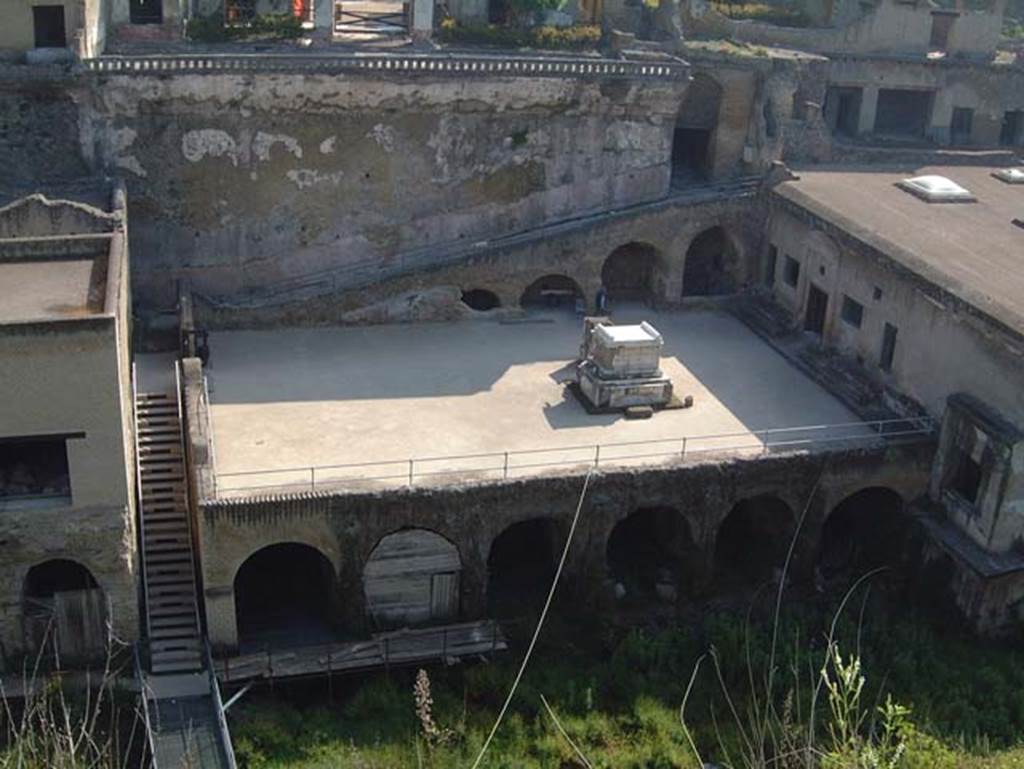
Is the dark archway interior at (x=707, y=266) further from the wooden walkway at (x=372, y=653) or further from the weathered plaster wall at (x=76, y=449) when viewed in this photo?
the weathered plaster wall at (x=76, y=449)

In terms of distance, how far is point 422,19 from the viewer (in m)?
43.3

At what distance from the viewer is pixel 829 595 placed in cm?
3134

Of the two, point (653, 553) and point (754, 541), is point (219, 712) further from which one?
point (754, 541)

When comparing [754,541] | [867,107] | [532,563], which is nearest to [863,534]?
[754,541]

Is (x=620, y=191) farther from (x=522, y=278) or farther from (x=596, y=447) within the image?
(x=596, y=447)

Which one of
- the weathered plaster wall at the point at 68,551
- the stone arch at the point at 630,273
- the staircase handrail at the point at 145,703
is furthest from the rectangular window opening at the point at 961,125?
the staircase handrail at the point at 145,703

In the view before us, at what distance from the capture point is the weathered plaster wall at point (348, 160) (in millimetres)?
35938

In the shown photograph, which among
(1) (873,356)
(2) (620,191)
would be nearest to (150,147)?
(2) (620,191)

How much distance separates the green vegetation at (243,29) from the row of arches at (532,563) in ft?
57.6

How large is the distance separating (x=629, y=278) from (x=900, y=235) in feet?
30.0

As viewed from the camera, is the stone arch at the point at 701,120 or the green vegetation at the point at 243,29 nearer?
the green vegetation at the point at 243,29

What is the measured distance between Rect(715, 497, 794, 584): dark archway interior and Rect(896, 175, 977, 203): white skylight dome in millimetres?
11709

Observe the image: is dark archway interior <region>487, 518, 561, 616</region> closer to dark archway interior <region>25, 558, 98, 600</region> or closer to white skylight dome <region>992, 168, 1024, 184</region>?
dark archway interior <region>25, 558, 98, 600</region>

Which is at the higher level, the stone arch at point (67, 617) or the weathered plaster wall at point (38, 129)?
the weathered plaster wall at point (38, 129)
